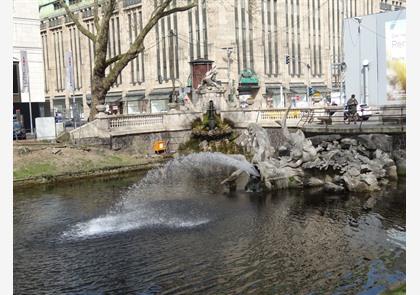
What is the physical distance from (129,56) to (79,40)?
58.8 meters

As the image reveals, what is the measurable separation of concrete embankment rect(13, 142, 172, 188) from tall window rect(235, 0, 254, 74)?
3890 centimetres

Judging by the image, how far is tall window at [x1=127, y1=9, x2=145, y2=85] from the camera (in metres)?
78.3

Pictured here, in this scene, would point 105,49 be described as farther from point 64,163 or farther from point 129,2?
point 129,2

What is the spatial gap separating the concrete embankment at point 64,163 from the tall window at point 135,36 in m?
45.6

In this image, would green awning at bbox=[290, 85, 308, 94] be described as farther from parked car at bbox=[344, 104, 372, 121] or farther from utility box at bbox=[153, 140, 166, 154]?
parked car at bbox=[344, 104, 372, 121]

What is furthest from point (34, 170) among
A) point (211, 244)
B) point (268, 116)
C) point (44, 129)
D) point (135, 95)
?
point (135, 95)

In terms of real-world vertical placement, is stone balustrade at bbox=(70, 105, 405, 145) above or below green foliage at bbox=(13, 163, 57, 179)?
above

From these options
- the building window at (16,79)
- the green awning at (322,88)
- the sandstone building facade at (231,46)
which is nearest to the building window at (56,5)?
the sandstone building facade at (231,46)

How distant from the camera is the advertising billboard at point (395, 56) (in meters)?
38.2

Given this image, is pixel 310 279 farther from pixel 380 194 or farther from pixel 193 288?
pixel 380 194

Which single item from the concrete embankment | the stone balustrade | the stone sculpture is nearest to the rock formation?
the stone balustrade

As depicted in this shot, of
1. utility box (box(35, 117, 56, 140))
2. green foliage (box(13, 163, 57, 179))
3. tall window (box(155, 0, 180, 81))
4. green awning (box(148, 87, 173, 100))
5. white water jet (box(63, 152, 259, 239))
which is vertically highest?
tall window (box(155, 0, 180, 81))

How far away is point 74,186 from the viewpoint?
2775cm

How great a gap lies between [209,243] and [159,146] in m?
24.1
